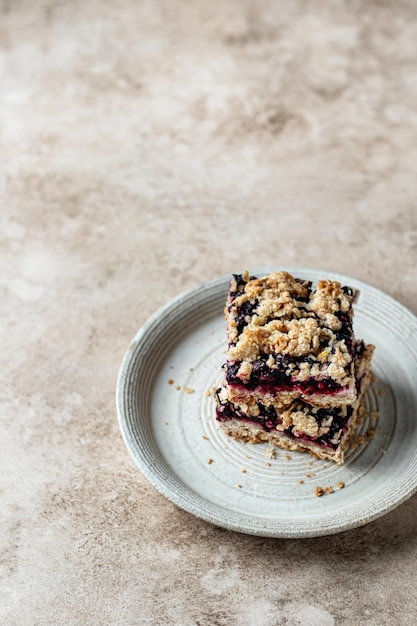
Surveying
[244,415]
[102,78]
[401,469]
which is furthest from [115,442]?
[102,78]

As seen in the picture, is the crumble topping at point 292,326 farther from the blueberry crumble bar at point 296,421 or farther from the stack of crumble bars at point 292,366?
the blueberry crumble bar at point 296,421

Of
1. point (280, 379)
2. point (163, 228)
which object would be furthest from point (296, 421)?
point (163, 228)

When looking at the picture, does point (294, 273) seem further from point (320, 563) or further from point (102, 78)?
point (102, 78)

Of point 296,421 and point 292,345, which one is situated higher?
point 292,345

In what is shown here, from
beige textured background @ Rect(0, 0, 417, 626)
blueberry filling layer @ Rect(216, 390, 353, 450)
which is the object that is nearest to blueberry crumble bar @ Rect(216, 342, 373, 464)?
blueberry filling layer @ Rect(216, 390, 353, 450)

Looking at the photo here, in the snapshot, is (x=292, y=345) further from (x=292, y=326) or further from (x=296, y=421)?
(x=296, y=421)
